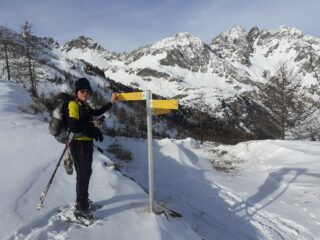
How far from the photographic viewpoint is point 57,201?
27.8ft

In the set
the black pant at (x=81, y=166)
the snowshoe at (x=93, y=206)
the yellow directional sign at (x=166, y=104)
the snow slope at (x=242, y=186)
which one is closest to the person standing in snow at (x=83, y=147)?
the black pant at (x=81, y=166)

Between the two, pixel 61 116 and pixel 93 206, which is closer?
pixel 61 116

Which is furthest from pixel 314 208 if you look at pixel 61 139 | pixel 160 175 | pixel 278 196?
pixel 61 139

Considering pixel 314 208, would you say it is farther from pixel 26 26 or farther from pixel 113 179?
pixel 26 26

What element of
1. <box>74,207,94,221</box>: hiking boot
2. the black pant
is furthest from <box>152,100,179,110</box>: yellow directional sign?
<box>74,207,94,221</box>: hiking boot

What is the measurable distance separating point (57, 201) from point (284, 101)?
93.9 feet

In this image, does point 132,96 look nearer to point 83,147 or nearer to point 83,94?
point 83,94

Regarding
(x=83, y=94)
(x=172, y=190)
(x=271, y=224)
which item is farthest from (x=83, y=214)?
(x=172, y=190)

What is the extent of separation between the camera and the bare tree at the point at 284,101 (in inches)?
1350

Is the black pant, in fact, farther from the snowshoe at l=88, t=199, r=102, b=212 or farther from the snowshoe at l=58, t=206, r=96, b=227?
the snowshoe at l=88, t=199, r=102, b=212

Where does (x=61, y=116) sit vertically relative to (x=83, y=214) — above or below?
above

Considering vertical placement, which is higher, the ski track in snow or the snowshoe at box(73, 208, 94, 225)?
the snowshoe at box(73, 208, 94, 225)

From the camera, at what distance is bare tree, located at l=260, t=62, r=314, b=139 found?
3428 cm

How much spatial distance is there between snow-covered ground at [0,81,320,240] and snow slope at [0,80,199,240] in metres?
0.02
